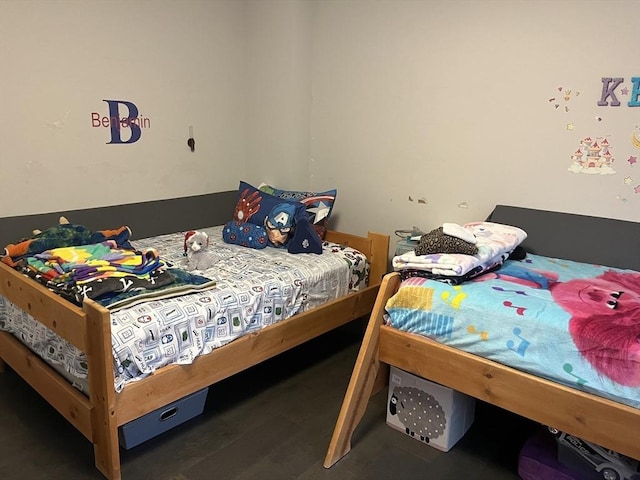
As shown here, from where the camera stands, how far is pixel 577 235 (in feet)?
7.88

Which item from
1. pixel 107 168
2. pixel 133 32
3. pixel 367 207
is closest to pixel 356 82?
pixel 367 207

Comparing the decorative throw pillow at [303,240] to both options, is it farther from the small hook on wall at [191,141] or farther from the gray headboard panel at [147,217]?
the small hook on wall at [191,141]

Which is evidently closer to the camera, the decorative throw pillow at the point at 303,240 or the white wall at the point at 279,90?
the decorative throw pillow at the point at 303,240

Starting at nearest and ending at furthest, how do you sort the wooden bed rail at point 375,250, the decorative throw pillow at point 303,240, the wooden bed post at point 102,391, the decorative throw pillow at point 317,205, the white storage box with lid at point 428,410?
the wooden bed post at point 102,391 → the white storage box with lid at point 428,410 → the decorative throw pillow at point 303,240 → the wooden bed rail at point 375,250 → the decorative throw pillow at point 317,205

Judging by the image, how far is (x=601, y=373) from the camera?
1497mm

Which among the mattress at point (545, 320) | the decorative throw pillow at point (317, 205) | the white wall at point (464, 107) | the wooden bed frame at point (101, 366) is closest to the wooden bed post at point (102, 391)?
the wooden bed frame at point (101, 366)

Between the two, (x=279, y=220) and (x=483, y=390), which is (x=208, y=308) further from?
(x=483, y=390)

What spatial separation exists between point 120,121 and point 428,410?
2276mm

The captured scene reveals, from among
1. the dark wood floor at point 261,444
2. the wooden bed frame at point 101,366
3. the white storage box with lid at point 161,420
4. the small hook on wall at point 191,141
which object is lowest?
the dark wood floor at point 261,444

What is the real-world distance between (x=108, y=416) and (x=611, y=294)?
1.88 metres

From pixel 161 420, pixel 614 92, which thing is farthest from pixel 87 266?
pixel 614 92

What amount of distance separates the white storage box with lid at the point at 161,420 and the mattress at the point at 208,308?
219 mm

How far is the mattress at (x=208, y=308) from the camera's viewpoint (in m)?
1.80

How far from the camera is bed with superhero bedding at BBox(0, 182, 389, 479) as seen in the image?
5.73 feet
